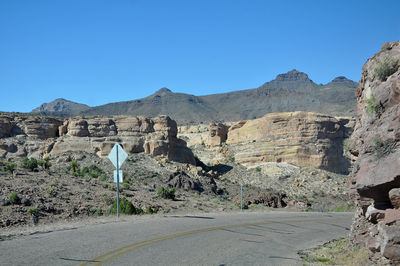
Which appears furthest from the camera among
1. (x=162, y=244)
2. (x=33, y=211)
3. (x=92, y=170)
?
(x=92, y=170)

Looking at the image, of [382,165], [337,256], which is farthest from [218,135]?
[382,165]

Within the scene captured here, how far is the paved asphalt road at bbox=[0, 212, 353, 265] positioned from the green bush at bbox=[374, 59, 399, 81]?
516 centimetres

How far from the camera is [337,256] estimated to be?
1002 centimetres

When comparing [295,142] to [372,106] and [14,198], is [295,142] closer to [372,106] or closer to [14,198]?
[14,198]

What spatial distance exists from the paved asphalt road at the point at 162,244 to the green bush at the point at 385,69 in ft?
16.9

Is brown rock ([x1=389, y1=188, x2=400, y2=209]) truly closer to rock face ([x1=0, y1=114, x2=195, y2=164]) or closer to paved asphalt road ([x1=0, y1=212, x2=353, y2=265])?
paved asphalt road ([x1=0, y1=212, x2=353, y2=265])

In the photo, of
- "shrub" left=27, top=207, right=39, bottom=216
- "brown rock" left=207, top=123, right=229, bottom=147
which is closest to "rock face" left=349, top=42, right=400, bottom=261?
"shrub" left=27, top=207, right=39, bottom=216

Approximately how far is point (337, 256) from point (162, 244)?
190 inches

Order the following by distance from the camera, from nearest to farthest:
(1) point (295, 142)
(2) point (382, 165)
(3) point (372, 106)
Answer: (2) point (382, 165), (3) point (372, 106), (1) point (295, 142)

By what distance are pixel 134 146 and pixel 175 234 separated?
34.7 meters

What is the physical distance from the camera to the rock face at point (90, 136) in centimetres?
4453

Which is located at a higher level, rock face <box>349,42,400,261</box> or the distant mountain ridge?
the distant mountain ridge

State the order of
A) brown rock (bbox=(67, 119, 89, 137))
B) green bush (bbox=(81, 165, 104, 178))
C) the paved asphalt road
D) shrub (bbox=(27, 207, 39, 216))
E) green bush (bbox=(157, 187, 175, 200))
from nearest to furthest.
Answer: the paved asphalt road, shrub (bbox=(27, 207, 39, 216)), green bush (bbox=(157, 187, 175, 200)), green bush (bbox=(81, 165, 104, 178)), brown rock (bbox=(67, 119, 89, 137))

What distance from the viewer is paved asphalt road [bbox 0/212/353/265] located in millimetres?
8148
